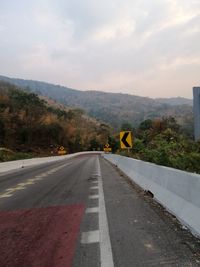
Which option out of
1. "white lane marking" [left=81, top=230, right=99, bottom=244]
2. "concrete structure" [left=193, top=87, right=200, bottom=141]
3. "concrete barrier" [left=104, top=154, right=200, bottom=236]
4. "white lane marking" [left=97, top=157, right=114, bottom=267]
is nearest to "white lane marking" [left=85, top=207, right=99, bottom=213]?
"white lane marking" [left=97, top=157, right=114, bottom=267]

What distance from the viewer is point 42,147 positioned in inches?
4476

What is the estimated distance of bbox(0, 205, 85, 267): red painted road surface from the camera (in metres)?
5.50

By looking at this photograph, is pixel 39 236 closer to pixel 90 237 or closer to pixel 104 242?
pixel 90 237

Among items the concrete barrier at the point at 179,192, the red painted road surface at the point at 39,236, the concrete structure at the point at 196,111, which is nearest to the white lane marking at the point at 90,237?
the red painted road surface at the point at 39,236

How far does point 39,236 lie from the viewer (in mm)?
6832

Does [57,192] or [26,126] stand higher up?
[26,126]

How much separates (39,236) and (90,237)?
0.90 m

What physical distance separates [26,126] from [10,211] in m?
104

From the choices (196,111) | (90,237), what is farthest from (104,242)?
(196,111)

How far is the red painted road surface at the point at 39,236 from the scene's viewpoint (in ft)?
18.0

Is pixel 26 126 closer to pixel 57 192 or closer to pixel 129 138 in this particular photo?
pixel 129 138

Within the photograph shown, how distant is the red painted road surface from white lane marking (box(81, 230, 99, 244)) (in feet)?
0.50

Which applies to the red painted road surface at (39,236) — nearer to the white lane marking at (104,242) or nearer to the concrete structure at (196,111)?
the white lane marking at (104,242)

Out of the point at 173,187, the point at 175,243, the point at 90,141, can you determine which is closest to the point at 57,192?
the point at 173,187
